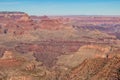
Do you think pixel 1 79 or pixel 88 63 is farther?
pixel 1 79

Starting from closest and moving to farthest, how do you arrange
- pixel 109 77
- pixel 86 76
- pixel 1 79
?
pixel 109 77, pixel 86 76, pixel 1 79

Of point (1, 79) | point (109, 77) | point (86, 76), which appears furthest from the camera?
point (1, 79)

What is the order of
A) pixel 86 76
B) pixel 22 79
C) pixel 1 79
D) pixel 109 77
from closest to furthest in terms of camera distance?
pixel 109 77 < pixel 86 76 < pixel 22 79 < pixel 1 79

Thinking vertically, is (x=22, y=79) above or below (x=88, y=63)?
below

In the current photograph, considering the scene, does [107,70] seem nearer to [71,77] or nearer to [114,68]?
[114,68]

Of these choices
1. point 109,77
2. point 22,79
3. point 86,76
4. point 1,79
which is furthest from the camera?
point 1,79

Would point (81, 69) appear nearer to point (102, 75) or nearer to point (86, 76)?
point (86, 76)

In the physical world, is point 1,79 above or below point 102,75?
below

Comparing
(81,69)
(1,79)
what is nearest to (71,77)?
(81,69)

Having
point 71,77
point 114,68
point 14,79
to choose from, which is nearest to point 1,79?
point 14,79
